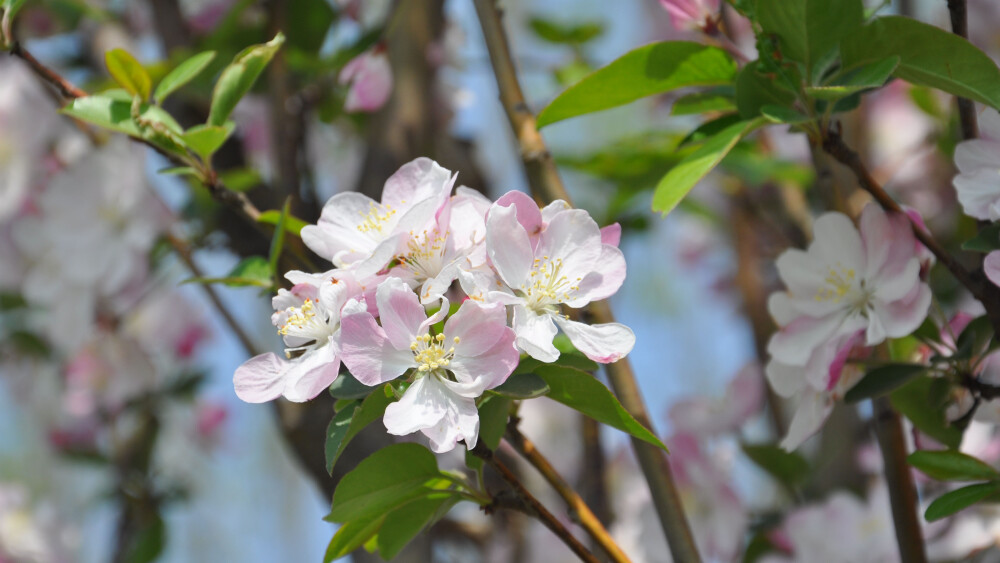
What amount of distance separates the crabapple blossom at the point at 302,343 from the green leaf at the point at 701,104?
9.2 inches

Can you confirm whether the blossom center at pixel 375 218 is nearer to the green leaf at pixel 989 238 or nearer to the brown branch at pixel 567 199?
the brown branch at pixel 567 199

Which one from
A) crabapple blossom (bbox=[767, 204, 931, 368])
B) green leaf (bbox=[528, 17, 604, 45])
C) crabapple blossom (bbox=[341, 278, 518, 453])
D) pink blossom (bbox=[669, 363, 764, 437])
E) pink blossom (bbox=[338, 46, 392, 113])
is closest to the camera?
crabapple blossom (bbox=[341, 278, 518, 453])

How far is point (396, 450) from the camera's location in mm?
401

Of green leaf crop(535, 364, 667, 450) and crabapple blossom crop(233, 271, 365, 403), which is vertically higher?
crabapple blossom crop(233, 271, 365, 403)

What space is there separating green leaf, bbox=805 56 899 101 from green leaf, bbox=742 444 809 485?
44 cm

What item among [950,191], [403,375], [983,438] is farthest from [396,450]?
[950,191]

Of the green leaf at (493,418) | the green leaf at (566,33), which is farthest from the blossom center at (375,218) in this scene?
the green leaf at (566,33)

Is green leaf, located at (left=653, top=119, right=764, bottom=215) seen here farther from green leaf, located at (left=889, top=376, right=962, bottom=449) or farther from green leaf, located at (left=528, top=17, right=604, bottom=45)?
green leaf, located at (left=528, top=17, right=604, bottom=45)

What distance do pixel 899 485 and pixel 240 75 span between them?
0.46 m

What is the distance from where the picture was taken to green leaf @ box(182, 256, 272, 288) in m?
0.48

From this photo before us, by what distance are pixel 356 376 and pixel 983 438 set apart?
539mm

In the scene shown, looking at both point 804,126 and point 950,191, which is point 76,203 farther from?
point 950,191

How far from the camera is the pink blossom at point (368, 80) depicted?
0.71 meters

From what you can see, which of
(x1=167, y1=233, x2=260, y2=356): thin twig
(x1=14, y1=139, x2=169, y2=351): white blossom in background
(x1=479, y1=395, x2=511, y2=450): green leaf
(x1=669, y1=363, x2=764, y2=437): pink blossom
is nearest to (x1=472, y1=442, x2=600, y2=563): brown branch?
(x1=479, y1=395, x2=511, y2=450): green leaf
